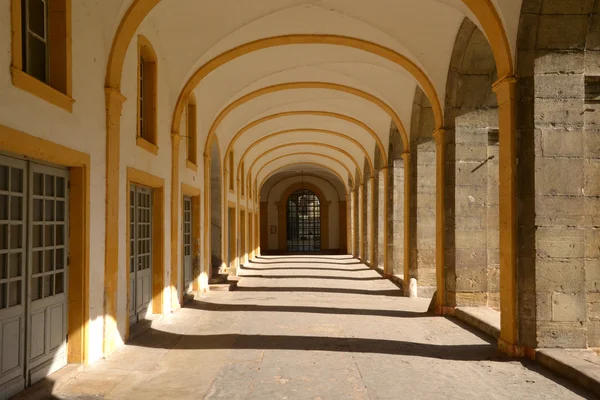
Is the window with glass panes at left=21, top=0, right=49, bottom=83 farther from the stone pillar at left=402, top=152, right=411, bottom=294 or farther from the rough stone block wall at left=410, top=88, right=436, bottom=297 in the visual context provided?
the stone pillar at left=402, top=152, right=411, bottom=294

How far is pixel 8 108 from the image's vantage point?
438 cm

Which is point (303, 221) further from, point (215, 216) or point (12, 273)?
point (12, 273)

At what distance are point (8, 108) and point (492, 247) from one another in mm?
7537

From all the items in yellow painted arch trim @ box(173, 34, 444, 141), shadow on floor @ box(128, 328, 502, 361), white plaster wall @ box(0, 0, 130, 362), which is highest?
yellow painted arch trim @ box(173, 34, 444, 141)

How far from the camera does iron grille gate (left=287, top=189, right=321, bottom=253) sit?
37.4 m

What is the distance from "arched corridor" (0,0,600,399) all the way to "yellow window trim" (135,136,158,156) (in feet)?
0.40

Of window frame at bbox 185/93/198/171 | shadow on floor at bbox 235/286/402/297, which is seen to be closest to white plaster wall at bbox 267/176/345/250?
shadow on floor at bbox 235/286/402/297

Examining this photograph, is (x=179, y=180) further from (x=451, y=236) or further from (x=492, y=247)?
(x=492, y=247)

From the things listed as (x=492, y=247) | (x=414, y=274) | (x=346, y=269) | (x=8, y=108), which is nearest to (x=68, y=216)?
(x=8, y=108)

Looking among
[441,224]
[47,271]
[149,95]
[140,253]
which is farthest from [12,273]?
[441,224]

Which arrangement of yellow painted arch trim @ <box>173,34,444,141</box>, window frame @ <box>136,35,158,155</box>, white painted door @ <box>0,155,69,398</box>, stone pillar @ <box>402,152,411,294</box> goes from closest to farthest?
white painted door @ <box>0,155,69,398</box>
window frame @ <box>136,35,158,155</box>
yellow painted arch trim @ <box>173,34,444,141</box>
stone pillar @ <box>402,152,411,294</box>

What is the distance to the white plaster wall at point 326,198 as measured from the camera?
36.9 metres

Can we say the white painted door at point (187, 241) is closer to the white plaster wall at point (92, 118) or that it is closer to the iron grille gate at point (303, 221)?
the white plaster wall at point (92, 118)

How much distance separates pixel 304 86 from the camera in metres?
14.0
